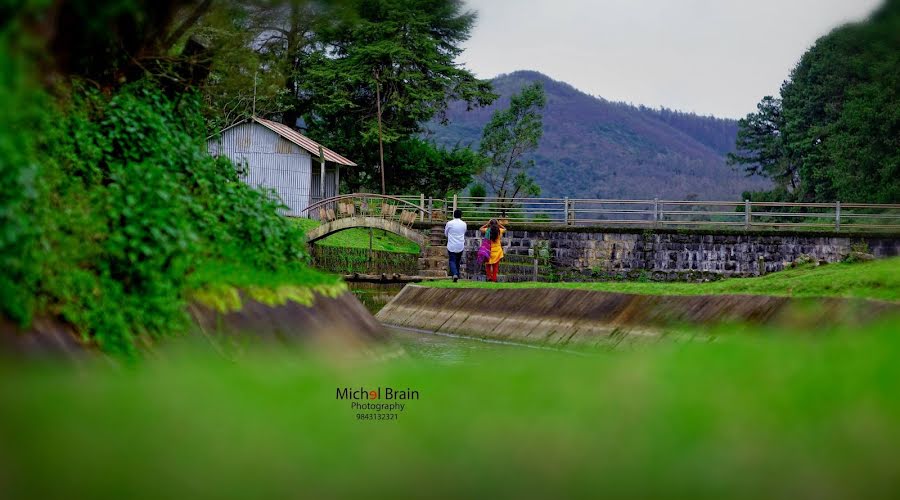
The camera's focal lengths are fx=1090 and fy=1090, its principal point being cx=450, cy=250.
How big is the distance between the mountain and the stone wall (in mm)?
72624

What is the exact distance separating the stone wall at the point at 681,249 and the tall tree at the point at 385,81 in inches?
586

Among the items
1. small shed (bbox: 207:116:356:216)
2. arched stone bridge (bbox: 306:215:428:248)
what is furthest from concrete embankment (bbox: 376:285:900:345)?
small shed (bbox: 207:116:356:216)

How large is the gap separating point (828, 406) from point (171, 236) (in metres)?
6.23

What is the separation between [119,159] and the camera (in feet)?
36.6

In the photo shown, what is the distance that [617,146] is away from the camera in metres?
144

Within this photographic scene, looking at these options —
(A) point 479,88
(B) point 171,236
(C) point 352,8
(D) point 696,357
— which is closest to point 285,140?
(A) point 479,88

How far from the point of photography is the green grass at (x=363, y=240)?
46.5m

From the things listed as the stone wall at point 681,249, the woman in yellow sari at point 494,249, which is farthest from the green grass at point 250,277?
the stone wall at point 681,249

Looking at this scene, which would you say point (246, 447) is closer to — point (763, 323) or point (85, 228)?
point (85, 228)

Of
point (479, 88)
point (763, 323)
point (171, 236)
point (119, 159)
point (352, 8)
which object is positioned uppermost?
point (479, 88)

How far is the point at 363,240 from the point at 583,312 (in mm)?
30172

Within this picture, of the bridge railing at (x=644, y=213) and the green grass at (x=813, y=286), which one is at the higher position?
the bridge railing at (x=644, y=213)

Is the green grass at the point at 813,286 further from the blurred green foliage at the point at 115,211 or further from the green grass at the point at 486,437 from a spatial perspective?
the green grass at the point at 486,437

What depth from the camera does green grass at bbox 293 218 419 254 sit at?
4655cm
